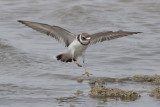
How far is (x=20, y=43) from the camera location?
1235 cm

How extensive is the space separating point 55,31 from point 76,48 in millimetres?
536

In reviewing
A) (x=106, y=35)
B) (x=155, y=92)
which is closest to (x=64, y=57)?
(x=106, y=35)

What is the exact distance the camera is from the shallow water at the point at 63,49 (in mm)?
7898

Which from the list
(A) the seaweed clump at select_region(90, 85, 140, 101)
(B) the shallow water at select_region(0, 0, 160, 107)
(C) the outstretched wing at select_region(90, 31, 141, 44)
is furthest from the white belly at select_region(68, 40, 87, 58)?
(A) the seaweed clump at select_region(90, 85, 140, 101)

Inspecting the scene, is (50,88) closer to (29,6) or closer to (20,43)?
(20,43)

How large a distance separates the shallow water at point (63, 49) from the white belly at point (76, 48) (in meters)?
0.47

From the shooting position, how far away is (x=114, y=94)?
7648 millimetres

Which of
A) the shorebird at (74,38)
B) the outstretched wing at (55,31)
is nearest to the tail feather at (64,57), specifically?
the shorebird at (74,38)

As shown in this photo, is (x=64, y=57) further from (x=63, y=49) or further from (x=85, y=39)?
(x=63, y=49)

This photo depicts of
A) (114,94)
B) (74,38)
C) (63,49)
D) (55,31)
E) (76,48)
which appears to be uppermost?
(55,31)

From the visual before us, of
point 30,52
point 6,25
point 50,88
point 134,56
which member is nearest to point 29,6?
point 6,25

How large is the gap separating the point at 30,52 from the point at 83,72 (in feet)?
7.01

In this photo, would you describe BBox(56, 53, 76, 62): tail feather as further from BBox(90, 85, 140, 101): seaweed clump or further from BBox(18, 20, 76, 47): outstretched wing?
BBox(90, 85, 140, 101): seaweed clump

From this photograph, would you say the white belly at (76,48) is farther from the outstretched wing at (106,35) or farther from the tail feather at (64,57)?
the outstretched wing at (106,35)
